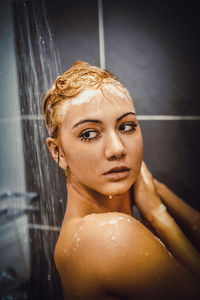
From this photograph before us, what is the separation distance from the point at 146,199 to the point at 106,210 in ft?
0.53

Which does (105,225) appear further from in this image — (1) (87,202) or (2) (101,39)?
(2) (101,39)

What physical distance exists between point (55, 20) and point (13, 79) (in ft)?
0.80

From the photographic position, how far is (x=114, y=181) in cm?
70

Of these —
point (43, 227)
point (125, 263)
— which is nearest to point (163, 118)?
point (125, 263)

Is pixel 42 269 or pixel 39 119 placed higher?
pixel 39 119

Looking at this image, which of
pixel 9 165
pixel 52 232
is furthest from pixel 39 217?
pixel 9 165

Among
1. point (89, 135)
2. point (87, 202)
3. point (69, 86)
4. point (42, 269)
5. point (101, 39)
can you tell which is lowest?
point (42, 269)

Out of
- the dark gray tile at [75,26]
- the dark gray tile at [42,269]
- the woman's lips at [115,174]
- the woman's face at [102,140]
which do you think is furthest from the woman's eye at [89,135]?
the dark gray tile at [42,269]

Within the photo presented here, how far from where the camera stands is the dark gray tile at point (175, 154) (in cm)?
89

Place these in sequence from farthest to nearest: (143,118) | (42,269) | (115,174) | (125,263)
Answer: (42,269)
(143,118)
(115,174)
(125,263)

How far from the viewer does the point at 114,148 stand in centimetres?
67

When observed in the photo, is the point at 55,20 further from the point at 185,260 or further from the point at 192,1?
the point at 185,260

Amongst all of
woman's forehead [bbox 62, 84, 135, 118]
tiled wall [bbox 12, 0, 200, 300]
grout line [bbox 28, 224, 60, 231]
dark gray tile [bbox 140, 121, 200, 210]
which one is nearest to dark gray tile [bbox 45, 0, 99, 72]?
tiled wall [bbox 12, 0, 200, 300]

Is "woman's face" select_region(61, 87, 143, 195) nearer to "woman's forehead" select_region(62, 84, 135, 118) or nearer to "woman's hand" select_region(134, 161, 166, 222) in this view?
"woman's forehead" select_region(62, 84, 135, 118)
